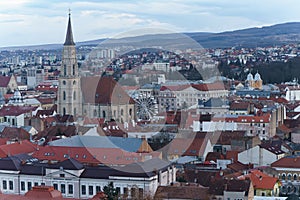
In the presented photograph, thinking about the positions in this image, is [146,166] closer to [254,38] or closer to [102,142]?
[102,142]

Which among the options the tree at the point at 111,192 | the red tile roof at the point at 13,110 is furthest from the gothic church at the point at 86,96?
the tree at the point at 111,192

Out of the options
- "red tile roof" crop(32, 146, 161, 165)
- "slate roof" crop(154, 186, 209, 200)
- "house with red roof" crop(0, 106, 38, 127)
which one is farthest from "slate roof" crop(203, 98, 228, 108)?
"slate roof" crop(154, 186, 209, 200)

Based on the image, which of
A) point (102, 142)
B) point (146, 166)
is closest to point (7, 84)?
point (102, 142)

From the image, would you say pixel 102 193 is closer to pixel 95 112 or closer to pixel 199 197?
pixel 199 197

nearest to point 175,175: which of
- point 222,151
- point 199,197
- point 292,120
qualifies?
point 199,197

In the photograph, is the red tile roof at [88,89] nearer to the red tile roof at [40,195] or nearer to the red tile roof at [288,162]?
the red tile roof at [288,162]

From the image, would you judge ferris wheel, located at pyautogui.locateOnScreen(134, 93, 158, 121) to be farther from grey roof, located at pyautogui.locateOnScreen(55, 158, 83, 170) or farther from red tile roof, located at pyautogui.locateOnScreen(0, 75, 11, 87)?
red tile roof, located at pyautogui.locateOnScreen(0, 75, 11, 87)
